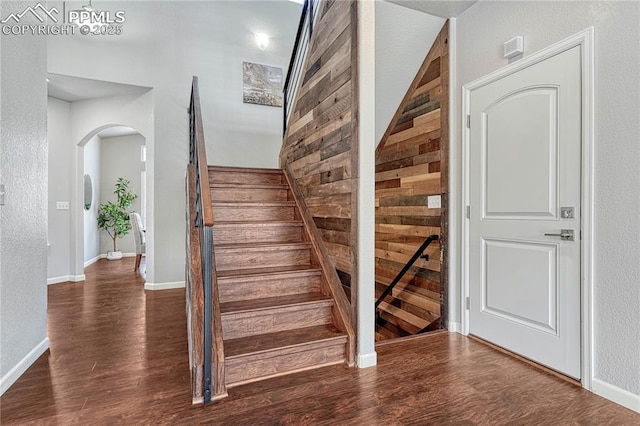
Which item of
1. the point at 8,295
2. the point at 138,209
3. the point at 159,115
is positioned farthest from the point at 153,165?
the point at 138,209

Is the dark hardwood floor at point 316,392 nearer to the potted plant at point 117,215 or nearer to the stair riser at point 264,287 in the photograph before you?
the stair riser at point 264,287

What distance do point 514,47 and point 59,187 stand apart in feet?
19.7

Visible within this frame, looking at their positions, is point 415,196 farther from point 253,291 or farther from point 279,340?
point 279,340

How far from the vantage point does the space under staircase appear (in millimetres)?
1930

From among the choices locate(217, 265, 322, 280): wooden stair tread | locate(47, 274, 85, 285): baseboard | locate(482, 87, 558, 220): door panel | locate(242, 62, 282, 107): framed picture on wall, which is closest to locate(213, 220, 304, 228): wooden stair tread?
locate(217, 265, 322, 280): wooden stair tread

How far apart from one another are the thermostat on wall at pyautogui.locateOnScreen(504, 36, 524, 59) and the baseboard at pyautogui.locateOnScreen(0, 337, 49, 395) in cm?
386

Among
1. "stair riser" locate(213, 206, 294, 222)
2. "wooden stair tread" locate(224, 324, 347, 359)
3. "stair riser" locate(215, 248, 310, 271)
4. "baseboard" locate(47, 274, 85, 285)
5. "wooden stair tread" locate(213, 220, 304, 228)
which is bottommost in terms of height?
"baseboard" locate(47, 274, 85, 285)

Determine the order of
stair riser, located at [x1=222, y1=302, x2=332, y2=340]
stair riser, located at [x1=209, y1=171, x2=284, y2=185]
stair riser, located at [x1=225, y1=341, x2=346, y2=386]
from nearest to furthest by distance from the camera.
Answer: stair riser, located at [x1=225, y1=341, x2=346, y2=386] < stair riser, located at [x1=222, y1=302, x2=332, y2=340] < stair riser, located at [x1=209, y1=171, x2=284, y2=185]

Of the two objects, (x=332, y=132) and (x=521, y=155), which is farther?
(x=332, y=132)

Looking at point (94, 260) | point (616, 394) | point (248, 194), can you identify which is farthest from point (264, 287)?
point (94, 260)

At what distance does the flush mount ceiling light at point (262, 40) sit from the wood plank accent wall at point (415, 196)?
281 cm

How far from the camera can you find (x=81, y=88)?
15.1ft

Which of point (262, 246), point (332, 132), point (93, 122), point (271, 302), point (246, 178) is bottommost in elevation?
point (271, 302)

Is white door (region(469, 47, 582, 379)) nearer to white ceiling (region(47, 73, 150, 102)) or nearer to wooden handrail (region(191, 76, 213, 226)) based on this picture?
wooden handrail (region(191, 76, 213, 226))
